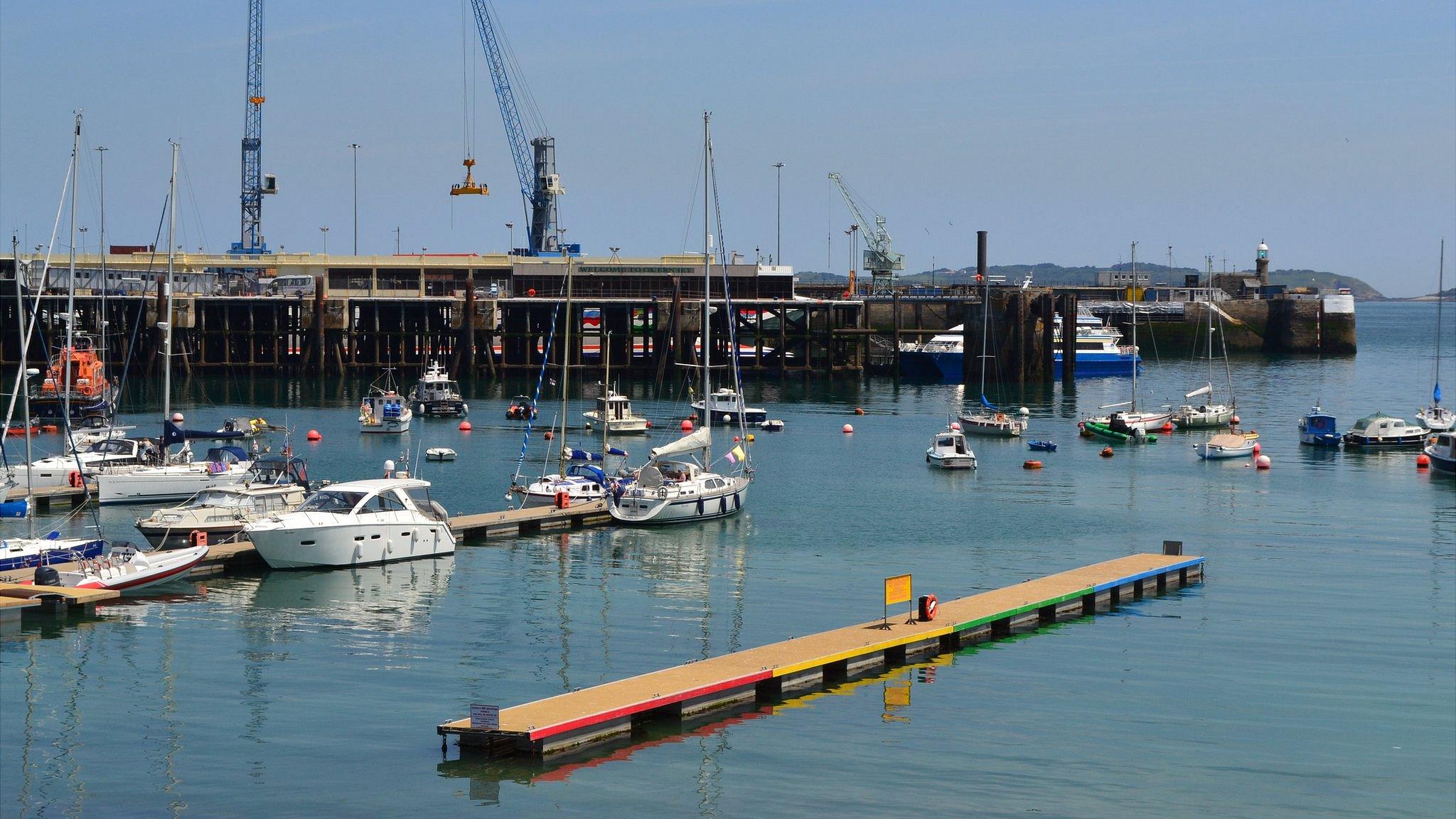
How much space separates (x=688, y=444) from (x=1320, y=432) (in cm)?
4757

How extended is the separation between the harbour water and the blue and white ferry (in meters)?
79.2

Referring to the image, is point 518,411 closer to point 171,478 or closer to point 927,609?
point 171,478

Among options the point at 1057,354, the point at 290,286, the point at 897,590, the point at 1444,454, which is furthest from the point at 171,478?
the point at 1057,354

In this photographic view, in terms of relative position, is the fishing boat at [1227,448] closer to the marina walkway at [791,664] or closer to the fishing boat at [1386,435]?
the fishing boat at [1386,435]

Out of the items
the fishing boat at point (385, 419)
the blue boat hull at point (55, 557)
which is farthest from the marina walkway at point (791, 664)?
the fishing boat at point (385, 419)

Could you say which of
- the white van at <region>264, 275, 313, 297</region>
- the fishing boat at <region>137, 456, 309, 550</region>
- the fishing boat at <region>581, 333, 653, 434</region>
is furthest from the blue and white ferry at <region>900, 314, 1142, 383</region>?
the fishing boat at <region>137, 456, 309, 550</region>

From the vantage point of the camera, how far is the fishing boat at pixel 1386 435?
90000 mm

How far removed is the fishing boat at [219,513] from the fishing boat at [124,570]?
3644 millimetres

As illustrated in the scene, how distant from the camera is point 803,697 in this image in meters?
33.3

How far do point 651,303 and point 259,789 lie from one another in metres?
117

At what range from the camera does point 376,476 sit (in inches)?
2896

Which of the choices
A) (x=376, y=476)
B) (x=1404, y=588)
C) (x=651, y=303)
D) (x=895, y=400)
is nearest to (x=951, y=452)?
(x=376, y=476)

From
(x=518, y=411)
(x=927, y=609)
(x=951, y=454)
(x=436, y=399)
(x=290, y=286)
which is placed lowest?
(x=927, y=609)

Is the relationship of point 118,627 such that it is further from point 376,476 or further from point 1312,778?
point 376,476
